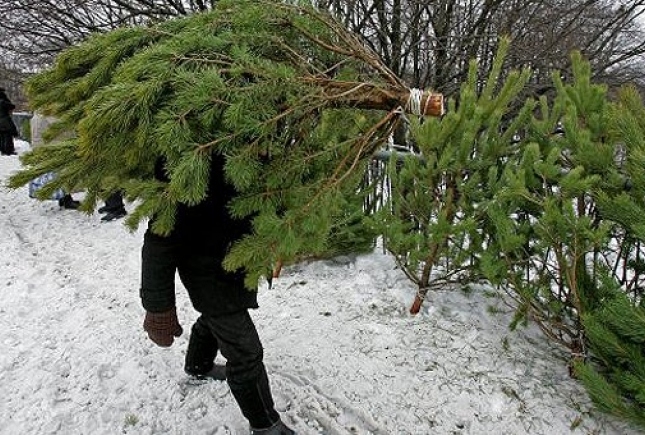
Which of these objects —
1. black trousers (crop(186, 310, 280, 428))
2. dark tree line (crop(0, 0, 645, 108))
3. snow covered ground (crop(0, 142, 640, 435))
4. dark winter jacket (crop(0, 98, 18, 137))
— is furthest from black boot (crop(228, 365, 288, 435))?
dark winter jacket (crop(0, 98, 18, 137))

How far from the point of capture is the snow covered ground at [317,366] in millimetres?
2682

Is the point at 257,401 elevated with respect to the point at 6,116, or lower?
lower

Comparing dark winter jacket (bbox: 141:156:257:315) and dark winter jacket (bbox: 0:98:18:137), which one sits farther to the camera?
dark winter jacket (bbox: 0:98:18:137)

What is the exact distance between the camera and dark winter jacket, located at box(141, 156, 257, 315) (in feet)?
6.67

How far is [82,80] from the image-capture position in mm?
1875

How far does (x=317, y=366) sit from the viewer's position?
10.2 ft

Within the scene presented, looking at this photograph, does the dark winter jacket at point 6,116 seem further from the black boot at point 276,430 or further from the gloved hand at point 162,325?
the black boot at point 276,430

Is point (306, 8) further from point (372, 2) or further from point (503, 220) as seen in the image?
point (372, 2)

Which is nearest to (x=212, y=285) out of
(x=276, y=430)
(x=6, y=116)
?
(x=276, y=430)

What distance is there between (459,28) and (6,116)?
392 inches

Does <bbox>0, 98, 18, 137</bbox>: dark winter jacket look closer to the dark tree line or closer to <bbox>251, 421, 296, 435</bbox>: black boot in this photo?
the dark tree line

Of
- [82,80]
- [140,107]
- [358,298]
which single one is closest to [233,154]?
[140,107]

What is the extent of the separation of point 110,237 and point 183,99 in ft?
16.0

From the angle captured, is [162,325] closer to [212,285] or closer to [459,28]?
[212,285]
